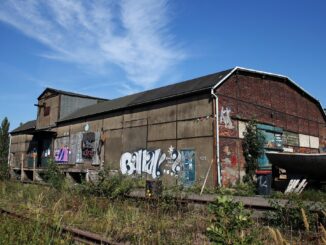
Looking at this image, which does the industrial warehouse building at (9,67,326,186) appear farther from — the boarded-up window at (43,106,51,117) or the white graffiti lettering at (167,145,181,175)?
the boarded-up window at (43,106,51,117)

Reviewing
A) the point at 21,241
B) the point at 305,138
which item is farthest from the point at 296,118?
the point at 21,241

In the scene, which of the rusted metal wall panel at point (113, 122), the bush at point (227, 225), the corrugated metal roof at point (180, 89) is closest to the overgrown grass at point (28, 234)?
the bush at point (227, 225)

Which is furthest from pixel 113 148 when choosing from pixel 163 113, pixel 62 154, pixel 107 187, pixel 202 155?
pixel 107 187

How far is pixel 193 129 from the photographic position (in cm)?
1925

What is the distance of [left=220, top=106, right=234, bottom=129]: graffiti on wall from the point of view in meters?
18.8

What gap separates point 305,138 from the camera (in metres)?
25.8

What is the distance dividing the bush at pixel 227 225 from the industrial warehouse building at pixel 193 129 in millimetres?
11222

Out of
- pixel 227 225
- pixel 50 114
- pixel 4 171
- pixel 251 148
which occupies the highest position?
pixel 50 114

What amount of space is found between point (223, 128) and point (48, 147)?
19.7m

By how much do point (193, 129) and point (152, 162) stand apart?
12.3 ft

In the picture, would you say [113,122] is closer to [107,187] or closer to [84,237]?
[107,187]

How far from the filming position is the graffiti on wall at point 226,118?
18781 mm

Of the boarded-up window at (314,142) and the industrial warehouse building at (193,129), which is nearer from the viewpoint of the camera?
the industrial warehouse building at (193,129)

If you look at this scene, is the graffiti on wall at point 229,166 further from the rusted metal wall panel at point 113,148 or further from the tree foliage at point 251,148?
the rusted metal wall panel at point 113,148
